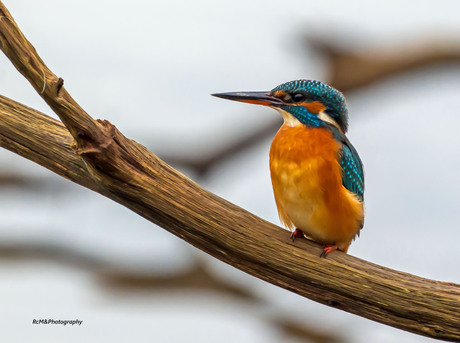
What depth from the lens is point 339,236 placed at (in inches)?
109

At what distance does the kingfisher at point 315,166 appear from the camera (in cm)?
273

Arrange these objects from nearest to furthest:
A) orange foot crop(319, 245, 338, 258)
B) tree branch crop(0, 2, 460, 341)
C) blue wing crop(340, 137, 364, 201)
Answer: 1. tree branch crop(0, 2, 460, 341)
2. orange foot crop(319, 245, 338, 258)
3. blue wing crop(340, 137, 364, 201)

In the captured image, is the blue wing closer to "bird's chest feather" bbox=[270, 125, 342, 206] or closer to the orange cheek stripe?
"bird's chest feather" bbox=[270, 125, 342, 206]

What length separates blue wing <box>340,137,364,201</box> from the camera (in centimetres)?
284

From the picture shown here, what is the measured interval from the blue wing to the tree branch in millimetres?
407

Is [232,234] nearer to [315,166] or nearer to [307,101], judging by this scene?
[315,166]

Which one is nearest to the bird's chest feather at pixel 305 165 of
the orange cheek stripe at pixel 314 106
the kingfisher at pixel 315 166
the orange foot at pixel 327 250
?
the kingfisher at pixel 315 166

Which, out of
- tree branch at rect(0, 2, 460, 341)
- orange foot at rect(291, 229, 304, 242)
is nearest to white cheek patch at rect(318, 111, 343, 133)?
orange foot at rect(291, 229, 304, 242)

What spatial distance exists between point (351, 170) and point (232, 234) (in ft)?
2.41

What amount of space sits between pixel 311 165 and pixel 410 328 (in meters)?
0.77

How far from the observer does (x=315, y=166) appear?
274 cm

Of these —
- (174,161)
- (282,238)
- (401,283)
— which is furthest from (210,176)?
(401,283)

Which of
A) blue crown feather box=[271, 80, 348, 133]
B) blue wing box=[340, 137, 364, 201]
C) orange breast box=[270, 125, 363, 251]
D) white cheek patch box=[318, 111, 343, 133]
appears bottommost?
orange breast box=[270, 125, 363, 251]

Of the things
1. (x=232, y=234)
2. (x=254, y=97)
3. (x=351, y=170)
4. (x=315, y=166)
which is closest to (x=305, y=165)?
(x=315, y=166)
